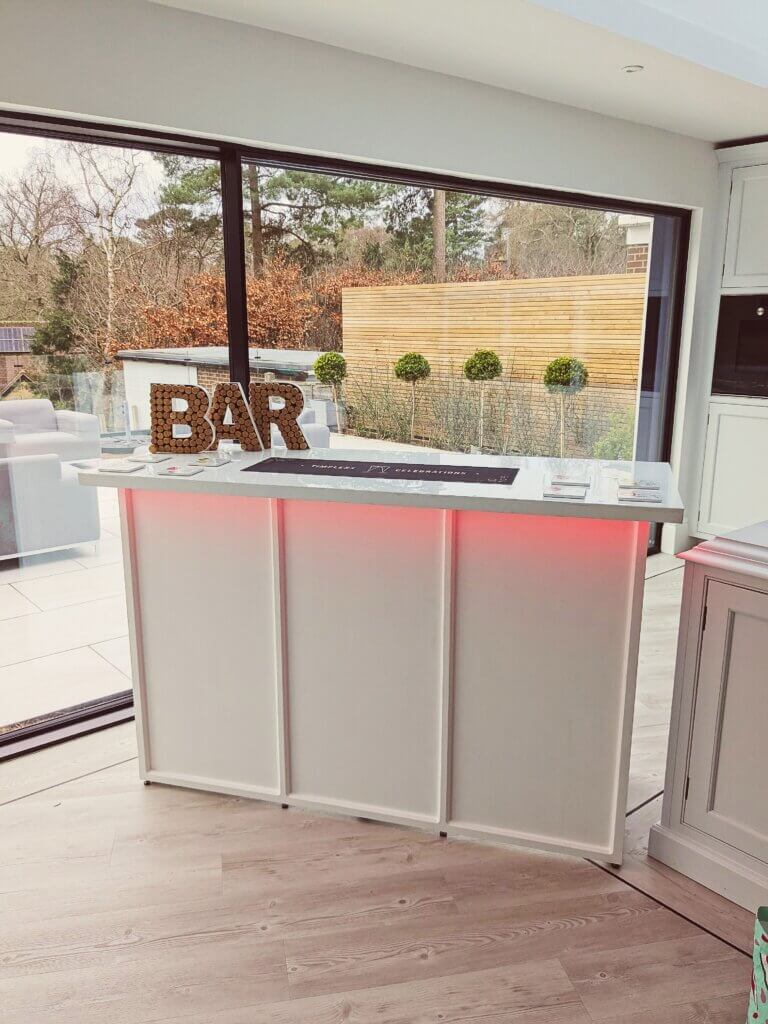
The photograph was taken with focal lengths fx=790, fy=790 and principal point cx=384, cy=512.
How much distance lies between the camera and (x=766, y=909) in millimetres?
1617

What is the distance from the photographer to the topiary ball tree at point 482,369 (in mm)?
4016

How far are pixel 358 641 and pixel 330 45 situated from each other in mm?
2281

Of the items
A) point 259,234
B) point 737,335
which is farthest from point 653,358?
point 259,234

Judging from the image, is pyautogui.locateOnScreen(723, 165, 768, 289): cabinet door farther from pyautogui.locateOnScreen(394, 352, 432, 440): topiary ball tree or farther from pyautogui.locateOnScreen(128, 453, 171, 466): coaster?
pyautogui.locateOnScreen(128, 453, 171, 466): coaster

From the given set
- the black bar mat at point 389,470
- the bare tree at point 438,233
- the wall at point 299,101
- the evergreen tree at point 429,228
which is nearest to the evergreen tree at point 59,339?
the wall at point 299,101

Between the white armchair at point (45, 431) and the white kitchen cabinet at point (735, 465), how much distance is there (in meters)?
3.58

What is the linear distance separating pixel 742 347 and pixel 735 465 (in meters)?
0.69

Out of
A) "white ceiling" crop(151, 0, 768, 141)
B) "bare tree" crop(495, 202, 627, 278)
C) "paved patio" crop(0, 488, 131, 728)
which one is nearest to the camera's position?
"white ceiling" crop(151, 0, 768, 141)

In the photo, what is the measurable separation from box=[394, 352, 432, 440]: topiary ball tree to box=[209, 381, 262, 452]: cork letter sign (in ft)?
3.77

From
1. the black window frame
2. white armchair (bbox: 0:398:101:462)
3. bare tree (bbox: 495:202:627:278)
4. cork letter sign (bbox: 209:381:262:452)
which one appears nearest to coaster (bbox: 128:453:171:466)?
cork letter sign (bbox: 209:381:262:452)

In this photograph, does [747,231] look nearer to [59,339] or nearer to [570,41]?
[570,41]

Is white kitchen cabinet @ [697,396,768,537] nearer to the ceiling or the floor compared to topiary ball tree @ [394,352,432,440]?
nearer to the floor

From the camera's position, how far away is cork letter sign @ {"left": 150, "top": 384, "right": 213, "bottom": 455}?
105 inches

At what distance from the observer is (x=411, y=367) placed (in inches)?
149
